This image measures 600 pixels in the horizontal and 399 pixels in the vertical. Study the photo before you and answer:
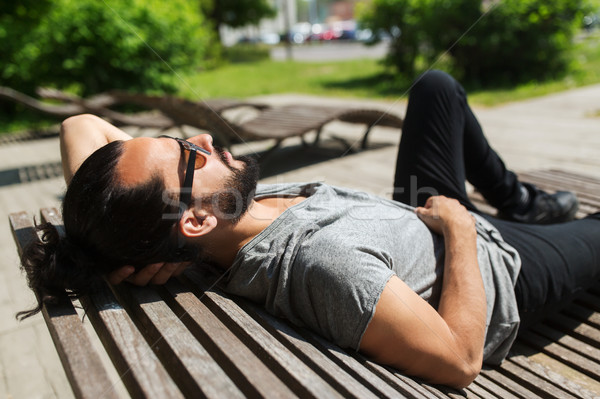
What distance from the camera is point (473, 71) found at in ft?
37.8

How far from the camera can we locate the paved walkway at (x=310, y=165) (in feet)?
8.54

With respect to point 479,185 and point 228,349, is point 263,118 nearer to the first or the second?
point 479,185

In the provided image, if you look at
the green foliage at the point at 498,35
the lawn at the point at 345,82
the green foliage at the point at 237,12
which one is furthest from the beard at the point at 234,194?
the green foliage at the point at 237,12

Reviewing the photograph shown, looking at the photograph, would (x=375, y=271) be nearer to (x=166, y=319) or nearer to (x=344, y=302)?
(x=344, y=302)

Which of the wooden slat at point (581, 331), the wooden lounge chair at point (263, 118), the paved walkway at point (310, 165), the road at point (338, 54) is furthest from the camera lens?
the road at point (338, 54)

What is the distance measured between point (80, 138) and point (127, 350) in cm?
114

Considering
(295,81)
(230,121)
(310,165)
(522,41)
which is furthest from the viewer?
(295,81)

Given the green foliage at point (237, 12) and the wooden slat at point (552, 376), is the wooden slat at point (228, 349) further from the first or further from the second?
the green foliage at point (237, 12)

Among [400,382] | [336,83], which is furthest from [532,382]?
[336,83]

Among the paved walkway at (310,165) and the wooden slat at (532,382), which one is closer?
the wooden slat at (532,382)

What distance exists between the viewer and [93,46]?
31.6 feet

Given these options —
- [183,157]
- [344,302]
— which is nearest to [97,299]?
[183,157]

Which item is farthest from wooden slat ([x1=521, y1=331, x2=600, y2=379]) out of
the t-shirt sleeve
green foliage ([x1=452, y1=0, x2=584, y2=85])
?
green foliage ([x1=452, y1=0, x2=584, y2=85])

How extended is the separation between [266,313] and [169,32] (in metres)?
9.80
